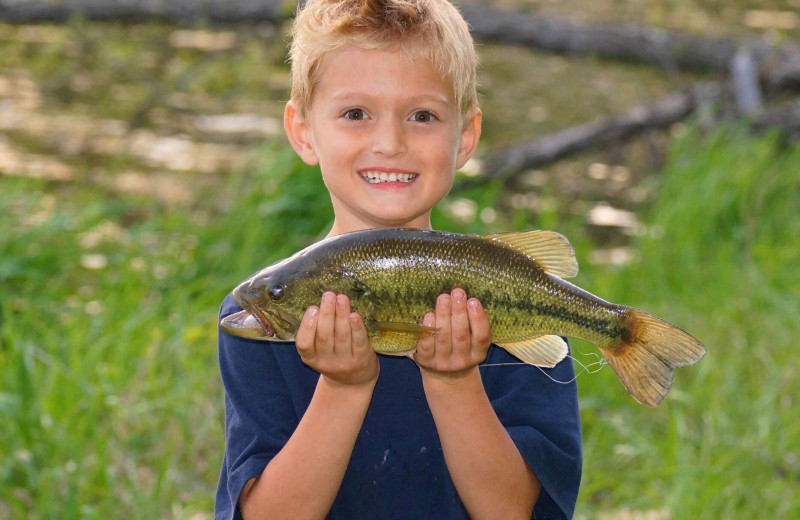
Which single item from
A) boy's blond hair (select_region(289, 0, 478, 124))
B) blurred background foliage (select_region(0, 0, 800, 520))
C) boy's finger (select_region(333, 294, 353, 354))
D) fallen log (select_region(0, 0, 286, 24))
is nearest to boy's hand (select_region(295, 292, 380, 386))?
boy's finger (select_region(333, 294, 353, 354))

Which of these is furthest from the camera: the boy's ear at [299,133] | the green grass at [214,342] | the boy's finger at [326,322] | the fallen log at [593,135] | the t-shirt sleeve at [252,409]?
the fallen log at [593,135]

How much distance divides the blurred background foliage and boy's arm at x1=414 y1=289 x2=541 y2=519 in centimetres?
174

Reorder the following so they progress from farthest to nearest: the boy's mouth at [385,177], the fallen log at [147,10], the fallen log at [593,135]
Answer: the fallen log at [147,10] < the fallen log at [593,135] < the boy's mouth at [385,177]

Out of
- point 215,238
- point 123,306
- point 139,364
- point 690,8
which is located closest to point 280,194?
point 215,238

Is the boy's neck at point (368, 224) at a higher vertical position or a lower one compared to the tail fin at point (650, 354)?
higher

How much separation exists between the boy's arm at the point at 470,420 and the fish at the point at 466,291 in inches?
1.9

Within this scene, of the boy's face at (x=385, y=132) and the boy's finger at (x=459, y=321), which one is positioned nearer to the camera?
→ the boy's finger at (x=459, y=321)

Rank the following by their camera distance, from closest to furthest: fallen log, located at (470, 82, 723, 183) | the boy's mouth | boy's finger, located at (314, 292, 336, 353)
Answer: boy's finger, located at (314, 292, 336, 353)
the boy's mouth
fallen log, located at (470, 82, 723, 183)

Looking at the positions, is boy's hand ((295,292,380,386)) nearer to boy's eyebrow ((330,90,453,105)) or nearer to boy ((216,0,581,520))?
boy ((216,0,581,520))

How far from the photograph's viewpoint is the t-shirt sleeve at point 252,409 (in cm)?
264

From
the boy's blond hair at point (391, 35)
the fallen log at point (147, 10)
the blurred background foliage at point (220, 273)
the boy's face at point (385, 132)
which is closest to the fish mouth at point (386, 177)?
the boy's face at point (385, 132)

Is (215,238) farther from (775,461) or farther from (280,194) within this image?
(775,461)

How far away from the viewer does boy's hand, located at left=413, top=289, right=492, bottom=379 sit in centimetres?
240

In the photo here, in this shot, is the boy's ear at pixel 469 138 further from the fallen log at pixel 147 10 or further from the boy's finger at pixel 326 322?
the fallen log at pixel 147 10
